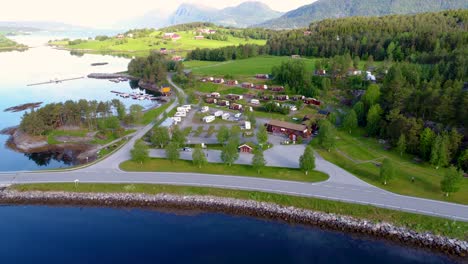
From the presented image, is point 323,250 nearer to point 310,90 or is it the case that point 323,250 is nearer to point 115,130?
point 115,130

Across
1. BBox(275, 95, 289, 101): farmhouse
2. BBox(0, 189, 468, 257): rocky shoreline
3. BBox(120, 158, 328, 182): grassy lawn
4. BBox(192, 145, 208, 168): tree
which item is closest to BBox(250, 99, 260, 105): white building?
BBox(275, 95, 289, 101): farmhouse

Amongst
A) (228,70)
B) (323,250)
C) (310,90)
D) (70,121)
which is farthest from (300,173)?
(228,70)

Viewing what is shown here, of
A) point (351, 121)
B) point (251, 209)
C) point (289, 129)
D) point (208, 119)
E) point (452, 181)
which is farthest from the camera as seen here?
point (208, 119)

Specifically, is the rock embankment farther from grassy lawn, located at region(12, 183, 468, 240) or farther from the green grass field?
grassy lawn, located at region(12, 183, 468, 240)

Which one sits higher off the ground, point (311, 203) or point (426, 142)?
point (426, 142)

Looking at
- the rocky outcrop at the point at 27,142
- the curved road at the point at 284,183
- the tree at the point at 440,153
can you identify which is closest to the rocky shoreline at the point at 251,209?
the curved road at the point at 284,183

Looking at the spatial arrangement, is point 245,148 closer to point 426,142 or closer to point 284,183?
point 284,183

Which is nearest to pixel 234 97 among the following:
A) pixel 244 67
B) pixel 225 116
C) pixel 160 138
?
pixel 225 116
